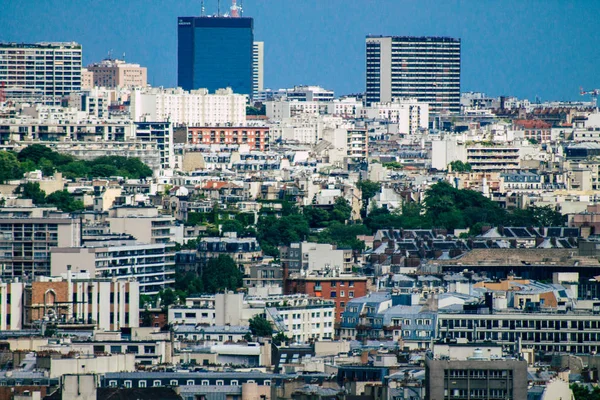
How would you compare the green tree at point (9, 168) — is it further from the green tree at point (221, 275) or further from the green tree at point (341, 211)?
the green tree at point (221, 275)

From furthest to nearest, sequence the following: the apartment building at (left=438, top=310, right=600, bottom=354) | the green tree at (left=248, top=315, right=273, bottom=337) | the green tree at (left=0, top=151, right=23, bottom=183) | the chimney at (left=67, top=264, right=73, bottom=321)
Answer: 1. the green tree at (left=0, top=151, right=23, bottom=183)
2. the chimney at (left=67, top=264, right=73, bottom=321)
3. the green tree at (left=248, top=315, right=273, bottom=337)
4. the apartment building at (left=438, top=310, right=600, bottom=354)

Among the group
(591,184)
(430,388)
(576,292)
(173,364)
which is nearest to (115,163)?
(591,184)

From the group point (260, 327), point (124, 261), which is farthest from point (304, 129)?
point (260, 327)

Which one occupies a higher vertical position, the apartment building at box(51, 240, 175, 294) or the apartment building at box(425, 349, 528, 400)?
the apartment building at box(51, 240, 175, 294)

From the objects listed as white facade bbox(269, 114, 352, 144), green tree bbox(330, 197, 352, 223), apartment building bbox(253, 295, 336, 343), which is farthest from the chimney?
white facade bbox(269, 114, 352, 144)

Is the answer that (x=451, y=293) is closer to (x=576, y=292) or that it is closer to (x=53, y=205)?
(x=576, y=292)

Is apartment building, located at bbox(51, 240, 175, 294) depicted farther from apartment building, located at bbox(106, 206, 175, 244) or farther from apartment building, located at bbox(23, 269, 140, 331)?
apartment building, located at bbox(23, 269, 140, 331)

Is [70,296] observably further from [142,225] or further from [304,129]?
[304,129]
